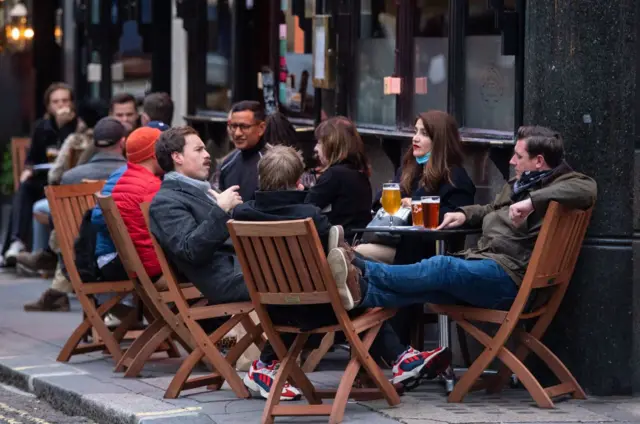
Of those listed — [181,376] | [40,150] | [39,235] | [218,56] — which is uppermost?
[218,56]

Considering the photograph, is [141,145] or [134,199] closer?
[134,199]

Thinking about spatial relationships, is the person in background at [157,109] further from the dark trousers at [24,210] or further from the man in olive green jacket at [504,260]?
the man in olive green jacket at [504,260]

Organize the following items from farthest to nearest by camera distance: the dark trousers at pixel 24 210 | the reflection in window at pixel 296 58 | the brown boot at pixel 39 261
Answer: the dark trousers at pixel 24 210 → the brown boot at pixel 39 261 → the reflection in window at pixel 296 58

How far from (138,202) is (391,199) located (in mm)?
1533

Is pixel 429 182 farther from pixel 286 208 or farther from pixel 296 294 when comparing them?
pixel 296 294

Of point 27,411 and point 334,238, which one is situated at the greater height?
point 334,238

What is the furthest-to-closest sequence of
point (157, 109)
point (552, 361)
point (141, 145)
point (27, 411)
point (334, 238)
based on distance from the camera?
point (157, 109) → point (141, 145) → point (27, 411) → point (552, 361) → point (334, 238)

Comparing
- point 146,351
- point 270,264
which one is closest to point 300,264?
point 270,264

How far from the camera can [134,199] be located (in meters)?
8.81

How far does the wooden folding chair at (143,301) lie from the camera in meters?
8.38

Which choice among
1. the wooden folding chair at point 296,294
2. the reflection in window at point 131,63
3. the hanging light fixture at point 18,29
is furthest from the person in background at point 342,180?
the hanging light fixture at point 18,29

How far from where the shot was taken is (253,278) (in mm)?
7281

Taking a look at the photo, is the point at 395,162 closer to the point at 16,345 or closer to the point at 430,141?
the point at 430,141

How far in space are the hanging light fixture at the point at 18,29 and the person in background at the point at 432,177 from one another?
1069 centimetres
